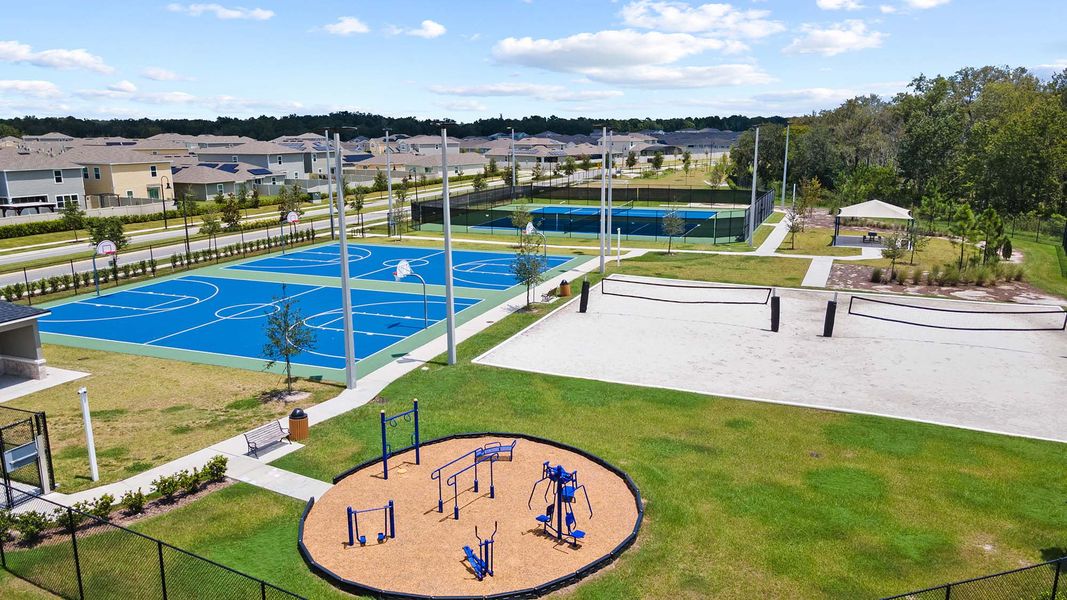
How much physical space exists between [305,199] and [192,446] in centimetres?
5734

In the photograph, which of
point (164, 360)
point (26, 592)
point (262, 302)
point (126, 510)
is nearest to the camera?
point (26, 592)

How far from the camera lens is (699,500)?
46.6 feet

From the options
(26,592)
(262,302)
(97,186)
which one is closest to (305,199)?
(97,186)

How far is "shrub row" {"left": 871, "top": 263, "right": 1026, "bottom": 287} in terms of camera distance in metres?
35.2

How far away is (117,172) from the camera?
7056 cm

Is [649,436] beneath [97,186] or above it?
beneath

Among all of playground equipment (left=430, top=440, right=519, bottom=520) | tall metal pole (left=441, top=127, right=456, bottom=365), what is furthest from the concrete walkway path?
playground equipment (left=430, top=440, right=519, bottom=520)

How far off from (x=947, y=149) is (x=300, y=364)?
6688 centimetres

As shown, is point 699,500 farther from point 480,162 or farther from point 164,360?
point 480,162

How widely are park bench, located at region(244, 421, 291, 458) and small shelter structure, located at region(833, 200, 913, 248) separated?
4025cm

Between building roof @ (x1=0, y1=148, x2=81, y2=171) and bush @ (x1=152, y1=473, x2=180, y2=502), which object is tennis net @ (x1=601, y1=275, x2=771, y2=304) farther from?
building roof @ (x1=0, y1=148, x2=81, y2=171)

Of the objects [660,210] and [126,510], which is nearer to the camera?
[126,510]

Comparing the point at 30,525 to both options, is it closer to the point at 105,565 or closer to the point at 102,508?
the point at 102,508

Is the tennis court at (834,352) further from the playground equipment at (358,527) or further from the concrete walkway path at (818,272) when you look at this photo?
the playground equipment at (358,527)
